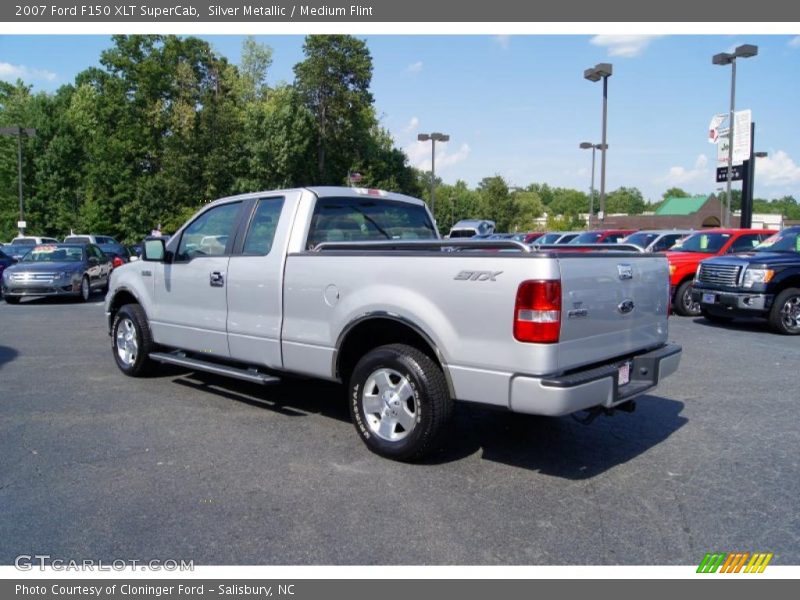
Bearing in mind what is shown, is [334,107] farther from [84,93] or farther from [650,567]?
[650,567]

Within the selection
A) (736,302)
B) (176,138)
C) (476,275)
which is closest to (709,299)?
(736,302)

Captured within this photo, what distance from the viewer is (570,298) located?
397 centimetres

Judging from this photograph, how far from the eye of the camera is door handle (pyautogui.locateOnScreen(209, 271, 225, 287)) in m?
5.89

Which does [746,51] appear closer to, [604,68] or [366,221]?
[604,68]

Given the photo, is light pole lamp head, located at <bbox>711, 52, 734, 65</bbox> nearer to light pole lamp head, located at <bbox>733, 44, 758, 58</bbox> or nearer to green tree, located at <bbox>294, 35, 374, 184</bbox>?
light pole lamp head, located at <bbox>733, 44, 758, 58</bbox>

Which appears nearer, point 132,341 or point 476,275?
point 476,275

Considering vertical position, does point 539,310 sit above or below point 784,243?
below

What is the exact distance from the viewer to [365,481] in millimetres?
4281

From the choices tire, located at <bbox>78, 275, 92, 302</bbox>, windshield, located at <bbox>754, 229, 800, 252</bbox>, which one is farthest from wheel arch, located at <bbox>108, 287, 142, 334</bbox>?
windshield, located at <bbox>754, 229, 800, 252</bbox>

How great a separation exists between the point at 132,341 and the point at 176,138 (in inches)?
1642

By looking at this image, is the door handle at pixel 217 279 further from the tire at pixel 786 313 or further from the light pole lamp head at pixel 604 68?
the light pole lamp head at pixel 604 68

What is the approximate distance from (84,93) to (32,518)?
5646cm

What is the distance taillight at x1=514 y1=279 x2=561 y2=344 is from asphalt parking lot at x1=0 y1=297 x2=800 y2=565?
104 centimetres

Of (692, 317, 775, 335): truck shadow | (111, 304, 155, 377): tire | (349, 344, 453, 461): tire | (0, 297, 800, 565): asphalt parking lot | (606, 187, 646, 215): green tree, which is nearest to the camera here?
(0, 297, 800, 565): asphalt parking lot
